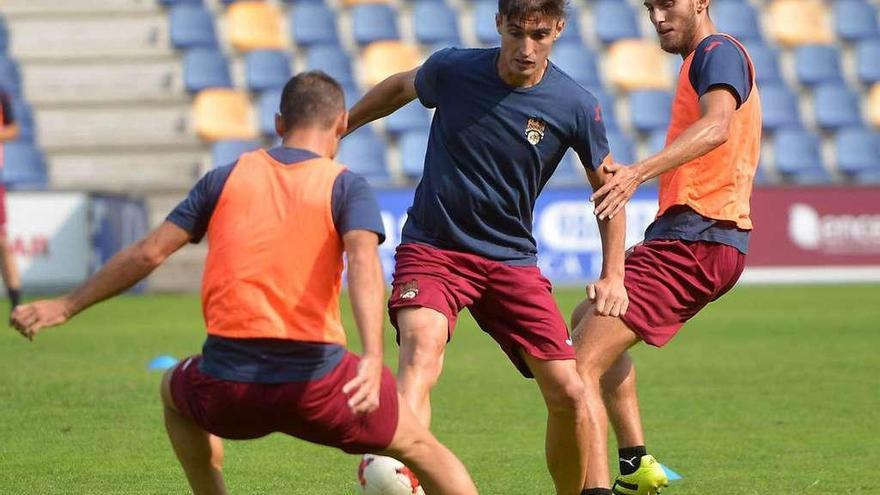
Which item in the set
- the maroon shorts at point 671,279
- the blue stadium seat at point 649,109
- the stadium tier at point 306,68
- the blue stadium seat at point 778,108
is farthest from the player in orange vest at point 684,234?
the blue stadium seat at point 778,108

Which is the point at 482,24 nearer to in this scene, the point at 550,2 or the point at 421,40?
the point at 421,40

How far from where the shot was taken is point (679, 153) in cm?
598

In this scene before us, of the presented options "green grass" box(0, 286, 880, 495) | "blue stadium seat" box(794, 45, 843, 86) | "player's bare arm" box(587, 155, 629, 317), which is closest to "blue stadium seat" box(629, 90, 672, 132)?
"blue stadium seat" box(794, 45, 843, 86)

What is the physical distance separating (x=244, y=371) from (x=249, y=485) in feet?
7.41

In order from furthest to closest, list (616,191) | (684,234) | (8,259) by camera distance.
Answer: (8,259), (684,234), (616,191)

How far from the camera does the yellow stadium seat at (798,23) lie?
81.7 ft

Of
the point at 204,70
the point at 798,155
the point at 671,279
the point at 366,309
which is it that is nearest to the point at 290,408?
the point at 366,309

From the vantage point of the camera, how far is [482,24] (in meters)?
23.5

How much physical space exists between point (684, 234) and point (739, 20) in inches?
729

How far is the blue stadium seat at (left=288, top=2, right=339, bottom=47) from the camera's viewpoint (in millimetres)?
23281

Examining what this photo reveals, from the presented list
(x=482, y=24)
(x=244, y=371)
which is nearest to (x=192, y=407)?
(x=244, y=371)

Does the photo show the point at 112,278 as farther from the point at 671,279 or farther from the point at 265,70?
the point at 265,70

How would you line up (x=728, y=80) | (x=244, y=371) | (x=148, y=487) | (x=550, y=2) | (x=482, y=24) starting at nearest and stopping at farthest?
(x=244, y=371)
(x=550, y=2)
(x=728, y=80)
(x=148, y=487)
(x=482, y=24)

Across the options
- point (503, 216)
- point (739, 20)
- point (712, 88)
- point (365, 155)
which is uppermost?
point (712, 88)
